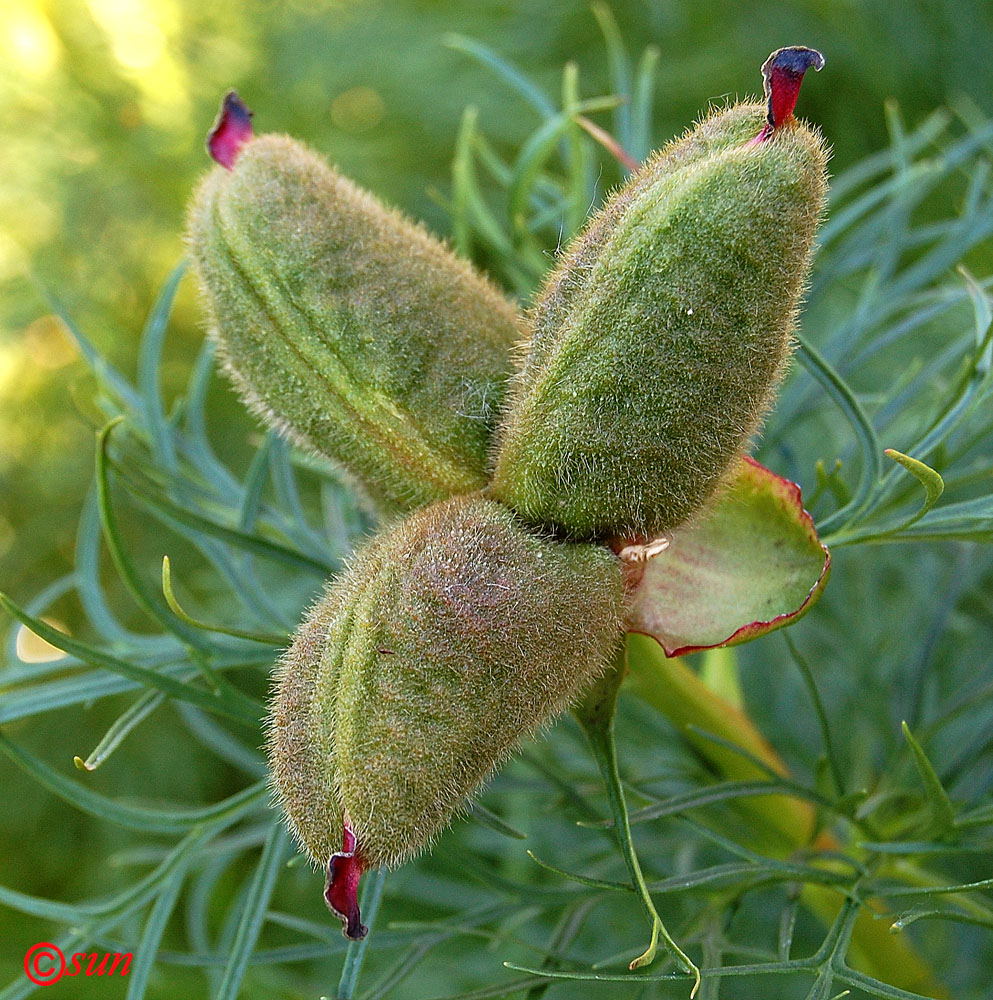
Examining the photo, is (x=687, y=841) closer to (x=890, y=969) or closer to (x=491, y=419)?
(x=890, y=969)

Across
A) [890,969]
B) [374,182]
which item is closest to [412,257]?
[890,969]

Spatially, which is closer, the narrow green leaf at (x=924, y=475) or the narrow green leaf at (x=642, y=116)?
the narrow green leaf at (x=924, y=475)

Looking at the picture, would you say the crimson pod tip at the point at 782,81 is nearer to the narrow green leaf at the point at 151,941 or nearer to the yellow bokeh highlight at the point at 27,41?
the narrow green leaf at the point at 151,941

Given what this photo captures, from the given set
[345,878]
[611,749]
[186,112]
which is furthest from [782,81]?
[186,112]

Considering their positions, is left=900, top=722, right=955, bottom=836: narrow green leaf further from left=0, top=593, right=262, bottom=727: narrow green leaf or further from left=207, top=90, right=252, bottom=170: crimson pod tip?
left=207, top=90, right=252, bottom=170: crimson pod tip

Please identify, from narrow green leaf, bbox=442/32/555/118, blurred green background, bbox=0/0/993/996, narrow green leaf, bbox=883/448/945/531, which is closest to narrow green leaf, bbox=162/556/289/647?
narrow green leaf, bbox=883/448/945/531

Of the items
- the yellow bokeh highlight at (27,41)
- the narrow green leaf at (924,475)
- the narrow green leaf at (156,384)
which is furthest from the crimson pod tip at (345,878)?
the yellow bokeh highlight at (27,41)

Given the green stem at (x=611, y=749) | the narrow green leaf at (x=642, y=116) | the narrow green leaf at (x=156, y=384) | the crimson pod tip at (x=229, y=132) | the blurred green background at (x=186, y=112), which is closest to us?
the green stem at (x=611, y=749)

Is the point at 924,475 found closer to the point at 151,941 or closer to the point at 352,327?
the point at 352,327

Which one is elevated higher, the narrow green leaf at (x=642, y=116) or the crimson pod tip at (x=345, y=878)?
the narrow green leaf at (x=642, y=116)
